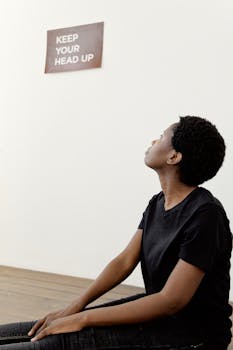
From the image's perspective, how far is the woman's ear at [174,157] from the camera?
3.77 feet

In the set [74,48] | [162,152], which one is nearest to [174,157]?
[162,152]

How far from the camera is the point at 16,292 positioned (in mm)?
2715

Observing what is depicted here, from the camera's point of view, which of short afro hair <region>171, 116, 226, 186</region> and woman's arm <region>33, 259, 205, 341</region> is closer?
woman's arm <region>33, 259, 205, 341</region>

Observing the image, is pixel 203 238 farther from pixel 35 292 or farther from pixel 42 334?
pixel 35 292

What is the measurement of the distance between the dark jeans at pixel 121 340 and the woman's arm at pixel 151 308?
0.06 ft

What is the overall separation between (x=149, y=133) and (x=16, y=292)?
142 cm

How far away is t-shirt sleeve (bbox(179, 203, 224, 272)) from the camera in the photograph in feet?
3.24

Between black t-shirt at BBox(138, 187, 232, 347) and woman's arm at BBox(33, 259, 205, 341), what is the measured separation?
34mm

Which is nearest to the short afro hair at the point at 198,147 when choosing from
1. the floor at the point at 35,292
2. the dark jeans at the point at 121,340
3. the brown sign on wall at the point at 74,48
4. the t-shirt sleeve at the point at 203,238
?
the t-shirt sleeve at the point at 203,238

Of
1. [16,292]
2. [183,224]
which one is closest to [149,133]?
[16,292]

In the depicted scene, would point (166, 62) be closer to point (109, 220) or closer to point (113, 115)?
point (113, 115)

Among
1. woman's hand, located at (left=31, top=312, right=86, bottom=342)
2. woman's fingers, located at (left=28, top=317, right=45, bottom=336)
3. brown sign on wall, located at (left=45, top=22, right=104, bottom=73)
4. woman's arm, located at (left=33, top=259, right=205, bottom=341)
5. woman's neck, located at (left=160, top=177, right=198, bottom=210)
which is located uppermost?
brown sign on wall, located at (left=45, top=22, right=104, bottom=73)

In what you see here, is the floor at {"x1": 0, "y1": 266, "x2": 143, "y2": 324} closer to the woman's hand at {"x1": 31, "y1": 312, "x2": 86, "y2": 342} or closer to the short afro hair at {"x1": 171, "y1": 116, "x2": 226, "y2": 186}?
the woman's hand at {"x1": 31, "y1": 312, "x2": 86, "y2": 342}

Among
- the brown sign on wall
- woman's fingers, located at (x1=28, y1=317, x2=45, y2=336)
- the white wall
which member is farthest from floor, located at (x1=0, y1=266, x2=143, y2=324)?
the brown sign on wall
